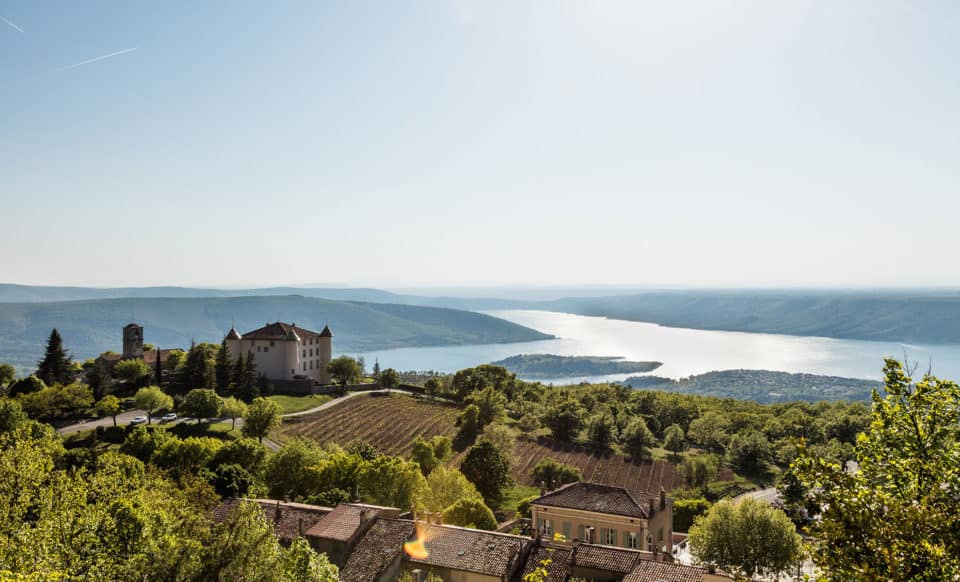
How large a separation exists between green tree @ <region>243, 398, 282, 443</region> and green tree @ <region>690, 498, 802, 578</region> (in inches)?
1165

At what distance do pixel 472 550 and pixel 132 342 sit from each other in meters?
58.3

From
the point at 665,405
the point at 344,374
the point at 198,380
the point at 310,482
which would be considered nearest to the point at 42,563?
the point at 310,482

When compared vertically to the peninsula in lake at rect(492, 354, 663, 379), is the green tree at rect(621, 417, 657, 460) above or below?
above

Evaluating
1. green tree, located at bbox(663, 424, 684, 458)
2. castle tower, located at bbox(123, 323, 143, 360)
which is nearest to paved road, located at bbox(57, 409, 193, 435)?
castle tower, located at bbox(123, 323, 143, 360)

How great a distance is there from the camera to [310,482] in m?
31.4

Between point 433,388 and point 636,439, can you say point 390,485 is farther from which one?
point 433,388

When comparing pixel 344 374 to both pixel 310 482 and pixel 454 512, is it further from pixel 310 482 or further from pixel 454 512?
pixel 454 512

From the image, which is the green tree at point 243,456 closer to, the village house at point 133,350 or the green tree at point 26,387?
the green tree at point 26,387

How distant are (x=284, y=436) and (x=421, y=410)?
Answer: 17.7 m

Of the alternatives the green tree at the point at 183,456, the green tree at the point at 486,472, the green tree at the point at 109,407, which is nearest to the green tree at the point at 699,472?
the green tree at the point at 486,472

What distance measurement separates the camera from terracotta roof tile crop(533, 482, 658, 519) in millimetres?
26219

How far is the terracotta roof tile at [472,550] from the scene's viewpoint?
19.3 metres

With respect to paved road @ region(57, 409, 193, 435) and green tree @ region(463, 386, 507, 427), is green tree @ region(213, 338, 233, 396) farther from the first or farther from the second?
green tree @ region(463, 386, 507, 427)

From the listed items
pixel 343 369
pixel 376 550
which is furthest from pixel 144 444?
pixel 343 369
